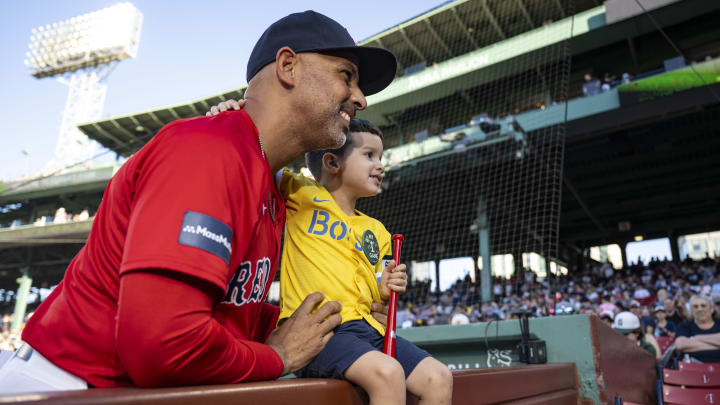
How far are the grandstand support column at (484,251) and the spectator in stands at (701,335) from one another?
9.54 m

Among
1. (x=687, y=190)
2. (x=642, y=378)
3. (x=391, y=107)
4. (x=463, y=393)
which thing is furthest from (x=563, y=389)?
(x=687, y=190)

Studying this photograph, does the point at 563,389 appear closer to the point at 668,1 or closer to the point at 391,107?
the point at 668,1

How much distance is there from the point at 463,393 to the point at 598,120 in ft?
48.3

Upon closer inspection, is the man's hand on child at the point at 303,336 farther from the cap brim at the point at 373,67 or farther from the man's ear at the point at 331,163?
the man's ear at the point at 331,163

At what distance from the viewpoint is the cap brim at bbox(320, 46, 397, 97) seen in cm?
127

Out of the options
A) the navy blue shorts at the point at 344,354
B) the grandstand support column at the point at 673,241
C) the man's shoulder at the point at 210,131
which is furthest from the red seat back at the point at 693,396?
the grandstand support column at the point at 673,241

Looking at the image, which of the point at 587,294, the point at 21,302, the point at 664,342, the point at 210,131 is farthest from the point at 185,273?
the point at 21,302

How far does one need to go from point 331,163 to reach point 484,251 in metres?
14.3

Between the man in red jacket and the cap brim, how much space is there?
0.53 feet

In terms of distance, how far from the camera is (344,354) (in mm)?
1156

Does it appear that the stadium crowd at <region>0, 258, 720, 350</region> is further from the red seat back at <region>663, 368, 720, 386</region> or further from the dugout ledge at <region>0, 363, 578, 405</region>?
the dugout ledge at <region>0, 363, 578, 405</region>

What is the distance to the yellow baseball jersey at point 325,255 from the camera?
1465 mm

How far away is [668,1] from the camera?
1395 cm

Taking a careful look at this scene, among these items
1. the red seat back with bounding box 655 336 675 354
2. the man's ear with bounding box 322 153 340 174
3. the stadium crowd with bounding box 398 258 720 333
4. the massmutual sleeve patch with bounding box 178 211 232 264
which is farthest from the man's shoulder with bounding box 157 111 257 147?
the stadium crowd with bounding box 398 258 720 333
